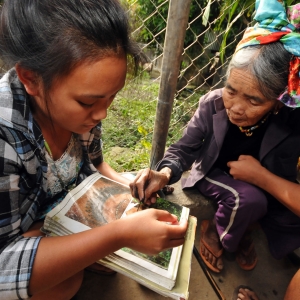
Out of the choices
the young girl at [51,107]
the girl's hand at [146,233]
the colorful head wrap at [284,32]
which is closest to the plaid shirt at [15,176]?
the young girl at [51,107]

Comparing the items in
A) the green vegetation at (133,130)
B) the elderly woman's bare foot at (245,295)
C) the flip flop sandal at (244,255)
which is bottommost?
the elderly woman's bare foot at (245,295)

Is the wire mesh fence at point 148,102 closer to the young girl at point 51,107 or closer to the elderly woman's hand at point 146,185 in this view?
the elderly woman's hand at point 146,185

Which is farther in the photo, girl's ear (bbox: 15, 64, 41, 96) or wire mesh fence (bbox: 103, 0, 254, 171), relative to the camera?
wire mesh fence (bbox: 103, 0, 254, 171)

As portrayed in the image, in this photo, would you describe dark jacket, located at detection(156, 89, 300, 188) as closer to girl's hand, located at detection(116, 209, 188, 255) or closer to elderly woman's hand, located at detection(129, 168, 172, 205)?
elderly woman's hand, located at detection(129, 168, 172, 205)

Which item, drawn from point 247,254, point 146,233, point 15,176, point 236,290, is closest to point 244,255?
point 247,254

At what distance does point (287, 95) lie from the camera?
104cm

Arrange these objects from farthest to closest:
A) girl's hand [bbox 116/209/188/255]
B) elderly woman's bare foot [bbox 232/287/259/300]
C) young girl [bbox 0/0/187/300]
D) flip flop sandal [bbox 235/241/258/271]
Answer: flip flop sandal [bbox 235/241/258/271], elderly woman's bare foot [bbox 232/287/259/300], girl's hand [bbox 116/209/188/255], young girl [bbox 0/0/187/300]

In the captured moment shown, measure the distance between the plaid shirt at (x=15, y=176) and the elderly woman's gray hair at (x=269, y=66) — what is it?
0.84 meters

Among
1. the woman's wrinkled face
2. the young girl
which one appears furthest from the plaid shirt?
the woman's wrinkled face

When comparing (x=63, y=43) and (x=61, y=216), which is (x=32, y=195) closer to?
(x=61, y=216)

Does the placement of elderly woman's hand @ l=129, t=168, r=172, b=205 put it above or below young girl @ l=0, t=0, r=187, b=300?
below

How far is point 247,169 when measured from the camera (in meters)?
1.28

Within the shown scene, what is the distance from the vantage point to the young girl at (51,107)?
2.21ft

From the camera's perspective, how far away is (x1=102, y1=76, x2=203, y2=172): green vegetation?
209 centimetres
